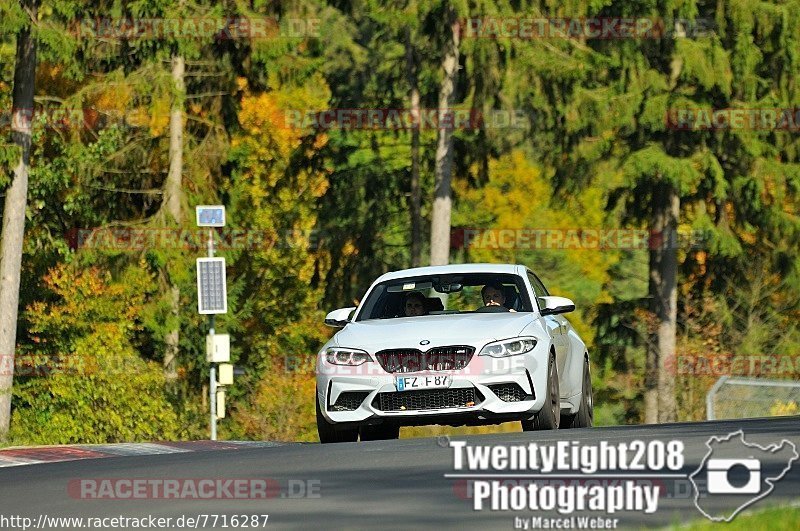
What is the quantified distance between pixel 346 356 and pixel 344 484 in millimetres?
4661

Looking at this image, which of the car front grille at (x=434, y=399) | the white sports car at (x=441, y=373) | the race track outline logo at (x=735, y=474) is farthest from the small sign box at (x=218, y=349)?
the race track outline logo at (x=735, y=474)

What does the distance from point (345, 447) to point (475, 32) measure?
26.6m

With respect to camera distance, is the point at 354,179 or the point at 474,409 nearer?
the point at 474,409

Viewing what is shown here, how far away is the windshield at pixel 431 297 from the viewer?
57.9 ft

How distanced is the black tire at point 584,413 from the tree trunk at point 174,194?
1098 inches

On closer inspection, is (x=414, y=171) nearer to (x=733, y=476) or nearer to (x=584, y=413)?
(x=584, y=413)

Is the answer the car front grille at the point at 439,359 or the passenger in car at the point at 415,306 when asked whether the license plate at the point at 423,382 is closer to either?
the car front grille at the point at 439,359

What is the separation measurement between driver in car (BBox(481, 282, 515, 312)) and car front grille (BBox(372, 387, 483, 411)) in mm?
1683

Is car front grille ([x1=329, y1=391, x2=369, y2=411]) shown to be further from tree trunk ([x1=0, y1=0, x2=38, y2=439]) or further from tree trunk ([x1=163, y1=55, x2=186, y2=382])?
tree trunk ([x1=163, y1=55, x2=186, y2=382])

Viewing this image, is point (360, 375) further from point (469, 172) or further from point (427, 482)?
point (469, 172)

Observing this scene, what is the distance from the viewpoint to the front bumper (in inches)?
639

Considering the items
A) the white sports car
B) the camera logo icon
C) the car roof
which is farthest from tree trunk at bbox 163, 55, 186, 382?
the camera logo icon

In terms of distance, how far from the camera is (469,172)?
158 feet

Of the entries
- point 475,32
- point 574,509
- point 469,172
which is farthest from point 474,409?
point 469,172
